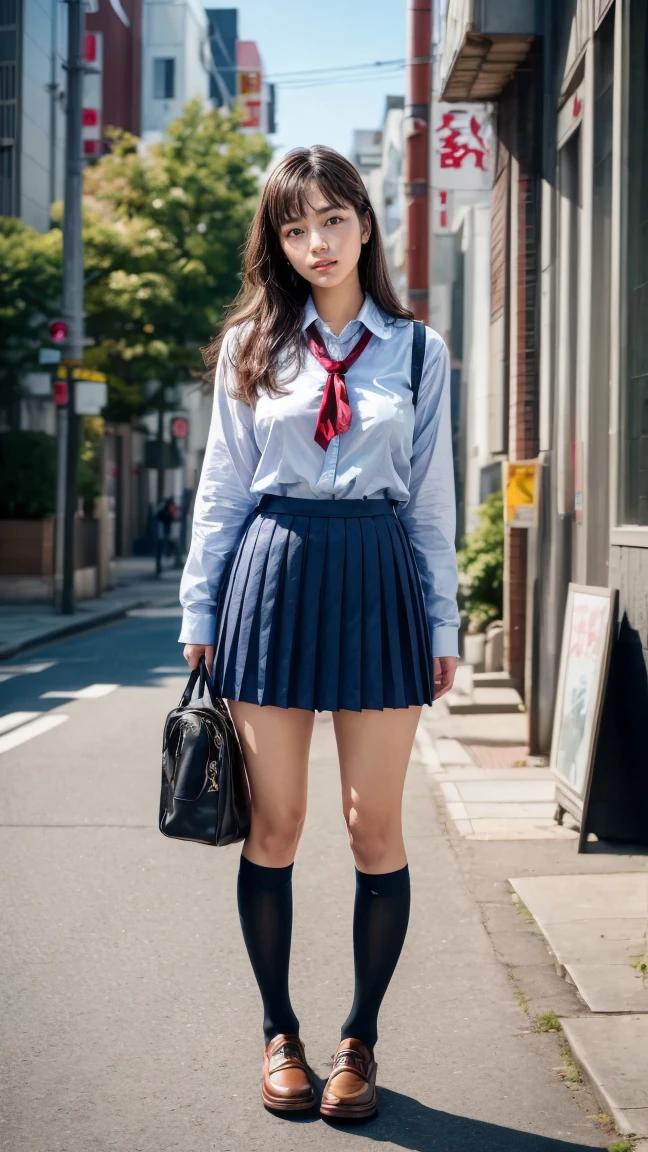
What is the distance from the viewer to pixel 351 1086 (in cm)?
319

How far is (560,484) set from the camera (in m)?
7.38

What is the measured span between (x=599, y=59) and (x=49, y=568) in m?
15.2

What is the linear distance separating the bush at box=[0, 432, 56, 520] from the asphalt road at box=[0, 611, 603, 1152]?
13.7 metres

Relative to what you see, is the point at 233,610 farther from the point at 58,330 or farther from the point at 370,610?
the point at 58,330

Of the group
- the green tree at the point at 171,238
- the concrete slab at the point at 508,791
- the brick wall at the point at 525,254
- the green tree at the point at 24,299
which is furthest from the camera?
the green tree at the point at 171,238

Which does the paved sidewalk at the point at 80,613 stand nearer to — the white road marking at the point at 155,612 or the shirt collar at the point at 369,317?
the white road marking at the point at 155,612

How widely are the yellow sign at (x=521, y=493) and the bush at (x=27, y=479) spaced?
42.7 ft

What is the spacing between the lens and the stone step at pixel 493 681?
9.96m

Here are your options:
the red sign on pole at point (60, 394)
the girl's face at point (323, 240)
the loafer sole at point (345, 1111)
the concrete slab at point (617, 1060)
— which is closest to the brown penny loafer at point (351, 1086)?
the loafer sole at point (345, 1111)

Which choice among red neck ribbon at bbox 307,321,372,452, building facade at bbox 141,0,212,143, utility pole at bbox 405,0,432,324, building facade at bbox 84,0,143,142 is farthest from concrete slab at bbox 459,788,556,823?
building facade at bbox 141,0,212,143

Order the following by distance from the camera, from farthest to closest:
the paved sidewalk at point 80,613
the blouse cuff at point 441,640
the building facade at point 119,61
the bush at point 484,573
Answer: the building facade at point 119,61 → the paved sidewalk at point 80,613 → the bush at point 484,573 → the blouse cuff at point 441,640

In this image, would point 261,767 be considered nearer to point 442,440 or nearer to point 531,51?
point 442,440

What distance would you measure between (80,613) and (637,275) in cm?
1425

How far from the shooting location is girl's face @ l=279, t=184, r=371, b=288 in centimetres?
319
